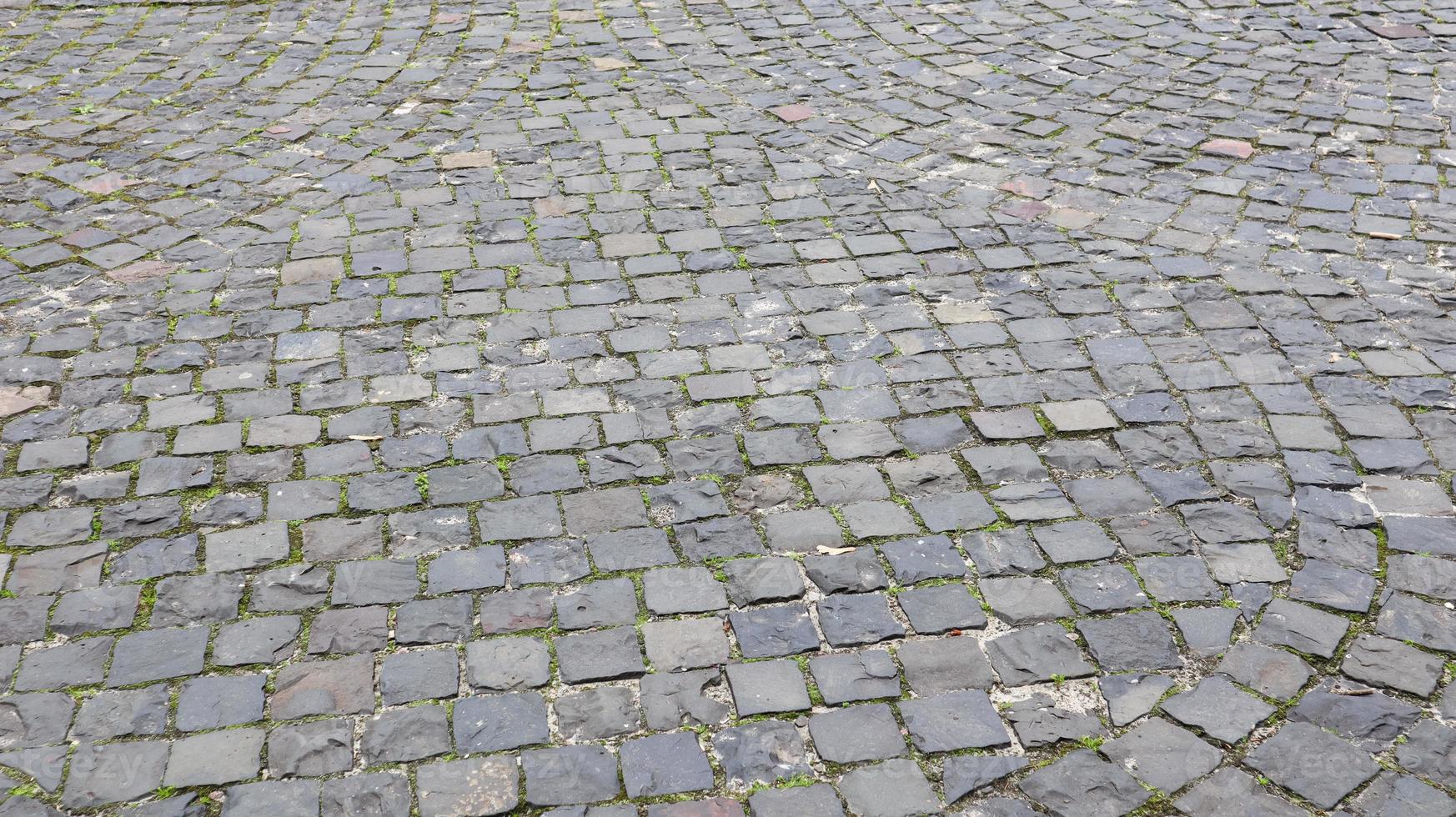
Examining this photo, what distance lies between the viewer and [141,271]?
211 inches

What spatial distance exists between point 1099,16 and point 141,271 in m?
5.89

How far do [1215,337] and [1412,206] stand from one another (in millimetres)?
1690

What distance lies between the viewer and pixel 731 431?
14.5 ft

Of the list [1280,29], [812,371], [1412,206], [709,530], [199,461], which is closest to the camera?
[709,530]

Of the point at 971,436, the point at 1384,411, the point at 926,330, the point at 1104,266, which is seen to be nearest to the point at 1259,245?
the point at 1104,266

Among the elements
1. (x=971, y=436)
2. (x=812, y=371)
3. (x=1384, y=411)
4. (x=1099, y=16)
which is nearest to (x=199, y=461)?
(x=812, y=371)

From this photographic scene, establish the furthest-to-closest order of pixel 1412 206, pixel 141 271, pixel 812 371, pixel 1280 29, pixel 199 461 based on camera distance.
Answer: pixel 1280 29 → pixel 1412 206 → pixel 141 271 → pixel 812 371 → pixel 199 461

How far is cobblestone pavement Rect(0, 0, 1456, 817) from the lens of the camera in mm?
3258

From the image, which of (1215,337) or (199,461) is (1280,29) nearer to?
(1215,337)

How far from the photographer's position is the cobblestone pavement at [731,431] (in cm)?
326

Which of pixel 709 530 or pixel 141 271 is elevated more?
pixel 141 271

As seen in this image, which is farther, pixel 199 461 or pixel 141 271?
pixel 141 271

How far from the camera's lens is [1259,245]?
5.54 metres

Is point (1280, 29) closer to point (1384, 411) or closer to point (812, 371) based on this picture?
point (1384, 411)
